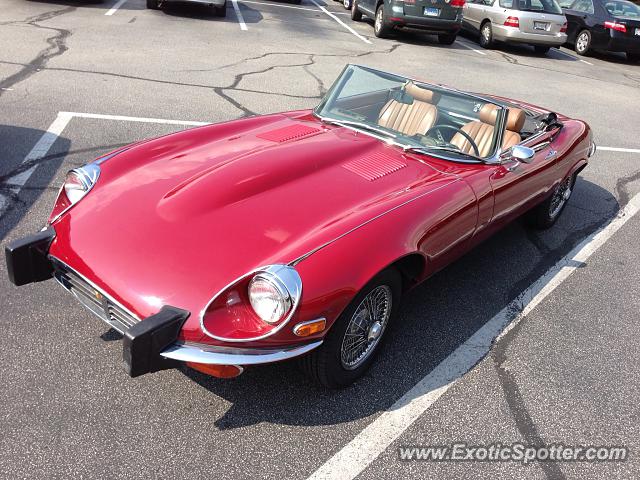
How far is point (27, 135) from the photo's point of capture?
5.49 metres

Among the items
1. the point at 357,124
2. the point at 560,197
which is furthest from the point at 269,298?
the point at 560,197

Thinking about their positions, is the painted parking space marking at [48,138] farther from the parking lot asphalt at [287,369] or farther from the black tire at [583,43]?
the black tire at [583,43]

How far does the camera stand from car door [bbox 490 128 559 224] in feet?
12.1

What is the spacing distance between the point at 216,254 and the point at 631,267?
3567 mm

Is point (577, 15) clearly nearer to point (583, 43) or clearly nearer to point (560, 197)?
point (583, 43)

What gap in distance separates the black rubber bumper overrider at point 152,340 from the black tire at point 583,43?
15991 millimetres

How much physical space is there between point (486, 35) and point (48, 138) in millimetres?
11627

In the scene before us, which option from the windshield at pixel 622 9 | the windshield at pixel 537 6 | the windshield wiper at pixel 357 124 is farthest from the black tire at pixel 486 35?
the windshield wiper at pixel 357 124

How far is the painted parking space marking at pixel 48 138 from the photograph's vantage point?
4543 mm

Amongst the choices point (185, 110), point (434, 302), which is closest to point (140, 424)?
point (434, 302)

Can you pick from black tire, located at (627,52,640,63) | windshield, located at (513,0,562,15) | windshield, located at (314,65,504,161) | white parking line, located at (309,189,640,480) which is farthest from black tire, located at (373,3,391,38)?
white parking line, located at (309,189,640,480)

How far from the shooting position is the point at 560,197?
16.6 feet

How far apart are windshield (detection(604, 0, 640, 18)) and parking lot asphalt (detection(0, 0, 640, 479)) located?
383 inches

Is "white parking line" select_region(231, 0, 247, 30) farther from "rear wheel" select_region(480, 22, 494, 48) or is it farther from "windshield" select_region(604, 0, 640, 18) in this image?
"windshield" select_region(604, 0, 640, 18)
